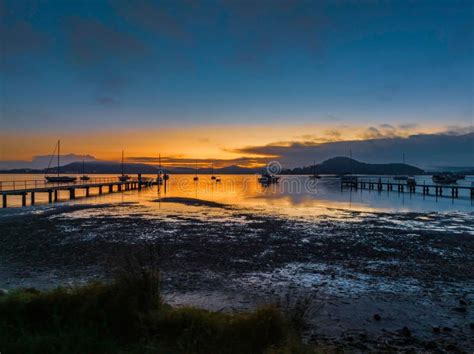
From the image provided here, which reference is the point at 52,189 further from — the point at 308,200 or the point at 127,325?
the point at 127,325

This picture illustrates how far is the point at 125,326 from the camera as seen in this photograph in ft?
19.4

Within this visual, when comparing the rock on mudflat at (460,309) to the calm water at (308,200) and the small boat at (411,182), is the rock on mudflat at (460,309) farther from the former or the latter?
the small boat at (411,182)

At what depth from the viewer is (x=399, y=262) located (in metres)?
12.6

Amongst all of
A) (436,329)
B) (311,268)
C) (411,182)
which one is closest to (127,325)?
(436,329)

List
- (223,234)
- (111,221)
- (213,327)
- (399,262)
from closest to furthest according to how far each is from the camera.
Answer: (213,327), (399,262), (223,234), (111,221)

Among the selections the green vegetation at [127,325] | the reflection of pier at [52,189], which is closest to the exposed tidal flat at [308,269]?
the green vegetation at [127,325]

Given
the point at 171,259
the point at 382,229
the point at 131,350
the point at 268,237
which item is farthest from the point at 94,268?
the point at 382,229

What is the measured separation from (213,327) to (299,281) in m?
5.17

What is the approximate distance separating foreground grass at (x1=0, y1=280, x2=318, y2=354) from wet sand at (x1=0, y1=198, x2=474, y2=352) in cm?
138

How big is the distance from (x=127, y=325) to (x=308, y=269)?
7098 millimetres

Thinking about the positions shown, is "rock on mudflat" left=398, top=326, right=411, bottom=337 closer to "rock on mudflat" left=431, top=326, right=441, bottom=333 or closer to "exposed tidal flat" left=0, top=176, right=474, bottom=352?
"exposed tidal flat" left=0, top=176, right=474, bottom=352

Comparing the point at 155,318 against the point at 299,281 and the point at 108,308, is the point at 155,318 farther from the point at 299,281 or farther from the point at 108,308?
the point at 299,281

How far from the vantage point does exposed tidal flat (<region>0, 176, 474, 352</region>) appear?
284 inches

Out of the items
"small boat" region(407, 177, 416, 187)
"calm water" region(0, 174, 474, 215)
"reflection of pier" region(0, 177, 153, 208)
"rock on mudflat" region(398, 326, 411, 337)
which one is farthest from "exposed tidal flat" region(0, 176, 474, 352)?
"small boat" region(407, 177, 416, 187)
